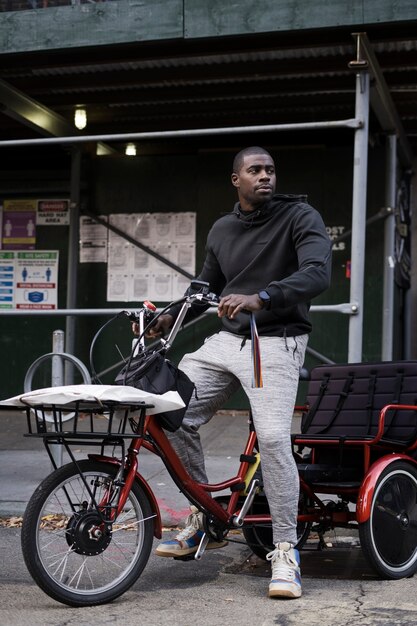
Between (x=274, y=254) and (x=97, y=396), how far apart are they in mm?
1221

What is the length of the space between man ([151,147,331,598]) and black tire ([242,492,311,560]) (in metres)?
0.25

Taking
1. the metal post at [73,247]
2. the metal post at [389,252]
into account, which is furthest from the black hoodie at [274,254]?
the metal post at [73,247]

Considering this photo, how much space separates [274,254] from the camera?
15.4 feet

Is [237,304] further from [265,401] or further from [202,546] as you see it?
[202,546]

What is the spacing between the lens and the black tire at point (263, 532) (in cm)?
491

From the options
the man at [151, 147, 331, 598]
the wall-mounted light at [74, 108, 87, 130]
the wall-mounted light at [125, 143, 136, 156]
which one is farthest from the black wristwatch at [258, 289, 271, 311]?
the wall-mounted light at [125, 143, 136, 156]

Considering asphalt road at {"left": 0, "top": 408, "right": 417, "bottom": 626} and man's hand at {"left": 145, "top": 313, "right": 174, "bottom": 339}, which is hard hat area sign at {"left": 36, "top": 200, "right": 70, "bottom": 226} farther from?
man's hand at {"left": 145, "top": 313, "right": 174, "bottom": 339}

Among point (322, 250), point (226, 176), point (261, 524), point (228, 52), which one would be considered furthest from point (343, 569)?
point (226, 176)

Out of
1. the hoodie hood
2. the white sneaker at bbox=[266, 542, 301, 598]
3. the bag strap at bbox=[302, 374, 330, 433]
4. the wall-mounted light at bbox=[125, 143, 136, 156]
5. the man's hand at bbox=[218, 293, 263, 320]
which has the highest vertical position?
the wall-mounted light at bbox=[125, 143, 136, 156]

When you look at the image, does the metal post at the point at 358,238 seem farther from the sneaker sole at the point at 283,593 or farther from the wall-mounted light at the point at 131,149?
the wall-mounted light at the point at 131,149

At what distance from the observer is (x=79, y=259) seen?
36.1 ft

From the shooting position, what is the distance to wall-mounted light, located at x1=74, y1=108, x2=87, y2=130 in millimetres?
10203

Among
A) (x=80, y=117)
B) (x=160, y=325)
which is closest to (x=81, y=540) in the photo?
(x=160, y=325)

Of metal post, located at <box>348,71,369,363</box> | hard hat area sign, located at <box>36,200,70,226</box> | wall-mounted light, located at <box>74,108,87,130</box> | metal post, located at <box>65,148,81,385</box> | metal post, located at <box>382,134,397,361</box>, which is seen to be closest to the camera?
metal post, located at <box>348,71,369,363</box>
